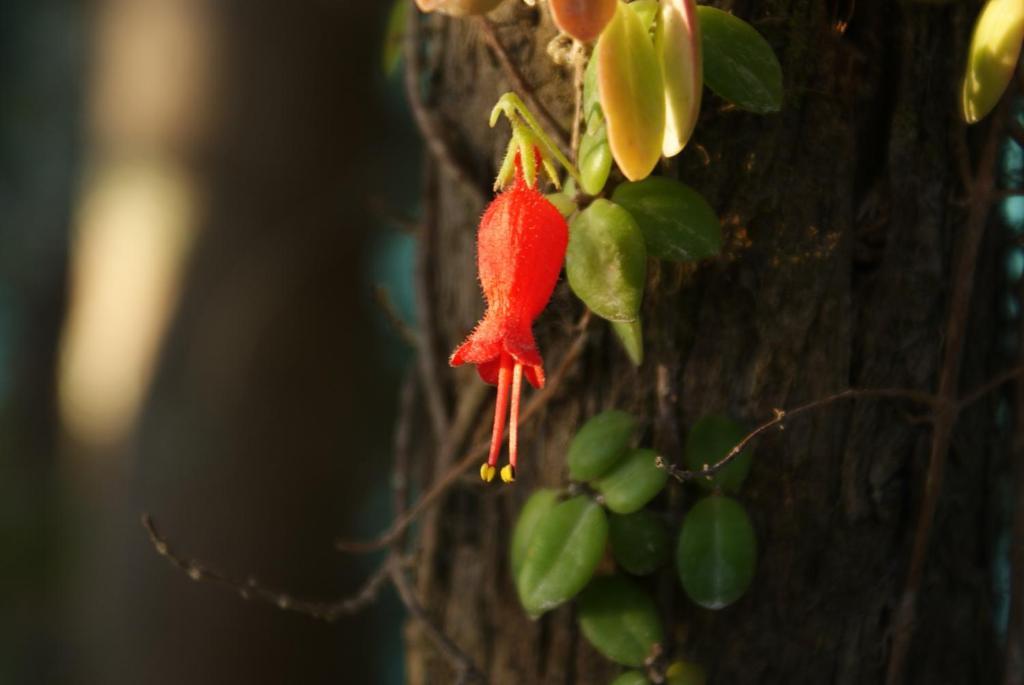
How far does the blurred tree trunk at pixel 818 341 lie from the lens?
0.61 meters

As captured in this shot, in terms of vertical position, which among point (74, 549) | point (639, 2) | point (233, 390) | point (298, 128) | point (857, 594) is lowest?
point (74, 549)

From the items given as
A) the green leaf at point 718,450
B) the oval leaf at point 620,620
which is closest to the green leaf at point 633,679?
the oval leaf at point 620,620

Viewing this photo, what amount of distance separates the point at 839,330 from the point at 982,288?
130 millimetres

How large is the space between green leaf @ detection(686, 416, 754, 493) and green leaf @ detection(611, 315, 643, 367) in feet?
0.19

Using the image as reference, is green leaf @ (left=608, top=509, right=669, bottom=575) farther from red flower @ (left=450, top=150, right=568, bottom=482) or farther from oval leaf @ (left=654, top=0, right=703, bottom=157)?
oval leaf @ (left=654, top=0, right=703, bottom=157)

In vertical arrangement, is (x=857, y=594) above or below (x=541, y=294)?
below

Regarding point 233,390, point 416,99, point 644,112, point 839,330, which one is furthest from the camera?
point 233,390

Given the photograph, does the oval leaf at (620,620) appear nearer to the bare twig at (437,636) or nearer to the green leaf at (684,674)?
the green leaf at (684,674)

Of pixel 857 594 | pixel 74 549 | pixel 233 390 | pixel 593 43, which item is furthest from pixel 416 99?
pixel 74 549

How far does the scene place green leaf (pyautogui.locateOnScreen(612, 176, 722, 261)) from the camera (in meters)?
0.56

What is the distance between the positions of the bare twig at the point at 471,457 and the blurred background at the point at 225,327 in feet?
2.16

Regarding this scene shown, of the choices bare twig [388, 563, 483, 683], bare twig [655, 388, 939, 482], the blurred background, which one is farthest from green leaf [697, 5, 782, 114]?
the blurred background

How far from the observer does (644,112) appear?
19.6 inches

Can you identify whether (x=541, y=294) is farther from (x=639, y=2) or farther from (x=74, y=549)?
(x=74, y=549)
